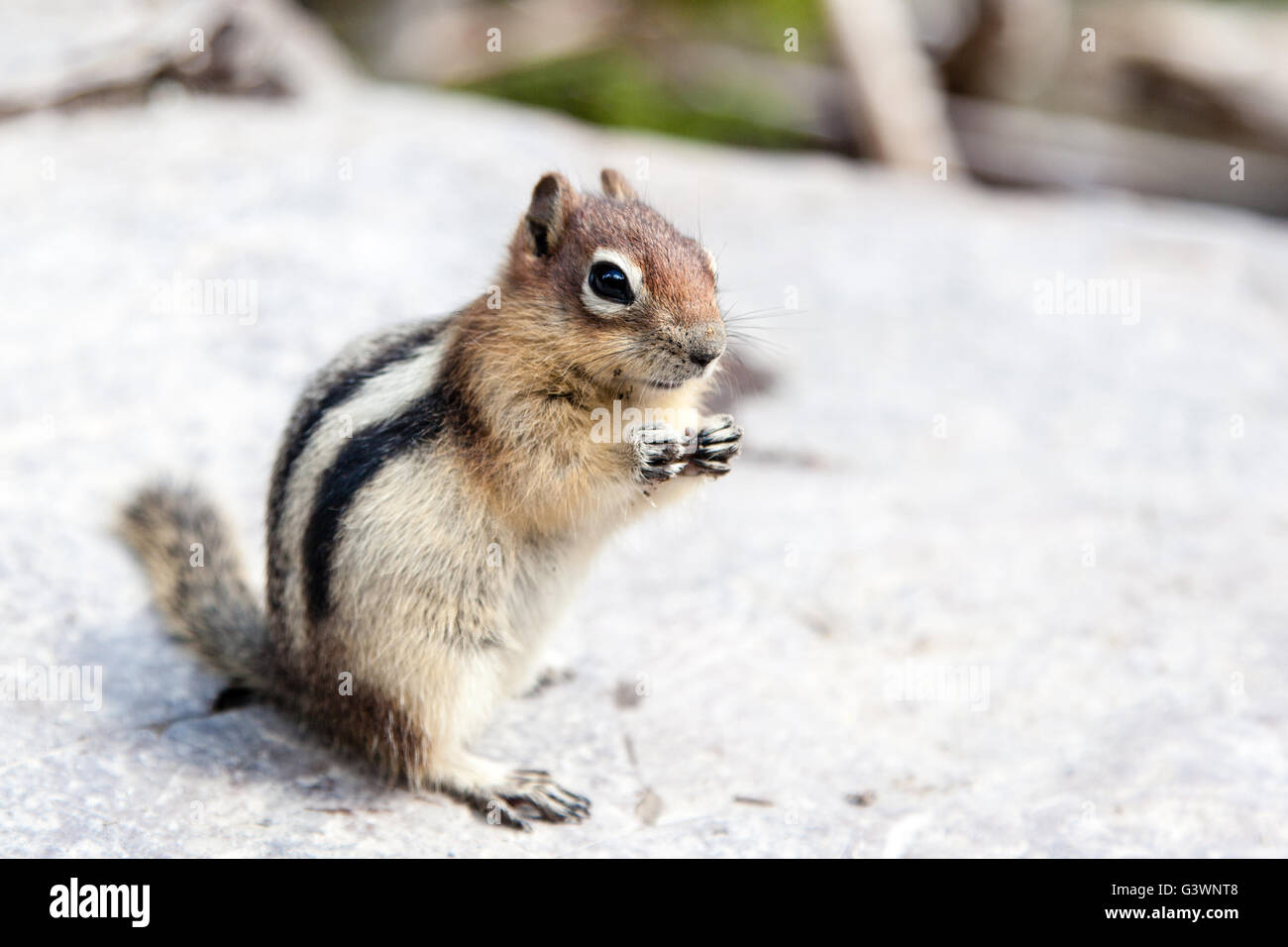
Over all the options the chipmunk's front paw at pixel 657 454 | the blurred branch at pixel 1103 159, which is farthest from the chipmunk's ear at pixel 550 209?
the blurred branch at pixel 1103 159

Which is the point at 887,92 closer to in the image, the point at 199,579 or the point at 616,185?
the point at 616,185

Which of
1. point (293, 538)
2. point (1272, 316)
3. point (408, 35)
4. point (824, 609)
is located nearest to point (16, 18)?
point (408, 35)

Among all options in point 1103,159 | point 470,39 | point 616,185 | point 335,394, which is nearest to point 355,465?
point 335,394

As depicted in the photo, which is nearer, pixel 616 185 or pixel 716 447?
pixel 716 447

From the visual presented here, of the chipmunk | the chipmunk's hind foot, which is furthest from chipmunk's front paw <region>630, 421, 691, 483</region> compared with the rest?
the chipmunk's hind foot

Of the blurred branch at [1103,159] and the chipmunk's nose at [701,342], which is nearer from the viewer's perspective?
the chipmunk's nose at [701,342]

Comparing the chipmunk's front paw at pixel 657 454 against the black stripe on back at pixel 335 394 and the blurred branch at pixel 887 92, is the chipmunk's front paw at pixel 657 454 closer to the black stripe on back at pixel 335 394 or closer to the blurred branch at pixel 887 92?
Result: the black stripe on back at pixel 335 394
